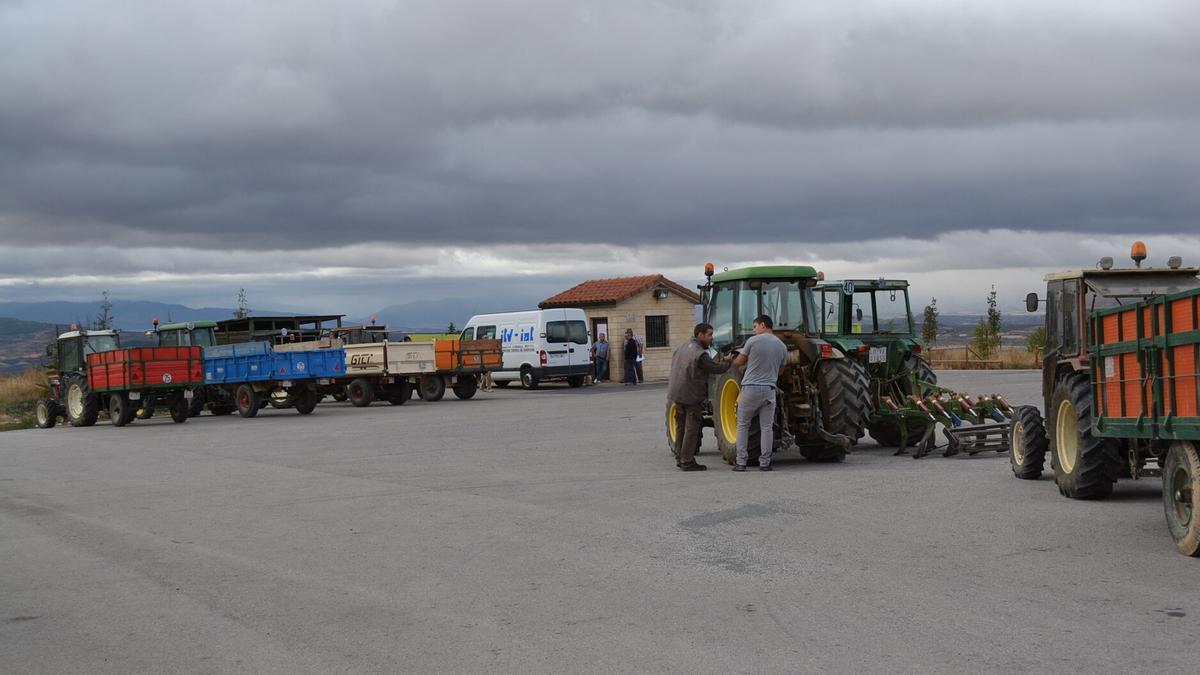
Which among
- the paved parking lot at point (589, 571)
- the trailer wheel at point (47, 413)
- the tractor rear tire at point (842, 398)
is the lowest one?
the paved parking lot at point (589, 571)

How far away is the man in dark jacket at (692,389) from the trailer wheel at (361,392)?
17.5 meters

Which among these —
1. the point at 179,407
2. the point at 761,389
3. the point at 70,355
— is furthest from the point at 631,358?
the point at 761,389

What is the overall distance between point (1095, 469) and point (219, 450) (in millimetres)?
13192

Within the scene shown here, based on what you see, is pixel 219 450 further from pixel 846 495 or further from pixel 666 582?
pixel 666 582

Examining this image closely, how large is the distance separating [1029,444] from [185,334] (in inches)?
999

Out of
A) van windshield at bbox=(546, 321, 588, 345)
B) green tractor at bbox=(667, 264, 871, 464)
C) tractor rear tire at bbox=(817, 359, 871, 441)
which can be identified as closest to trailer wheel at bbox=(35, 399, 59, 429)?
van windshield at bbox=(546, 321, 588, 345)

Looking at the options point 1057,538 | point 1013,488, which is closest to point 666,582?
point 1057,538

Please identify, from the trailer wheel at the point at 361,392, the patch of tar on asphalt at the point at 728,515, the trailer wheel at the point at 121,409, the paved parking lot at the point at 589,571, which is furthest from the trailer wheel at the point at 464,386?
the patch of tar on asphalt at the point at 728,515

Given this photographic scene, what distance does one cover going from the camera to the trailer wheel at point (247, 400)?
94.8 feet

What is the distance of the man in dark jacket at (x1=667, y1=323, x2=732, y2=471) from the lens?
14508 mm

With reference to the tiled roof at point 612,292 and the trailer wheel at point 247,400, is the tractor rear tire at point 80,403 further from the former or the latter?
the tiled roof at point 612,292

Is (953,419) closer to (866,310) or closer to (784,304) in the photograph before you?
(784,304)

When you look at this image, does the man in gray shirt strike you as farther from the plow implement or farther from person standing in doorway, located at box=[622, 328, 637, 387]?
person standing in doorway, located at box=[622, 328, 637, 387]

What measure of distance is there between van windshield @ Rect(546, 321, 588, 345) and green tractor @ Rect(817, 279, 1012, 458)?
20446mm
